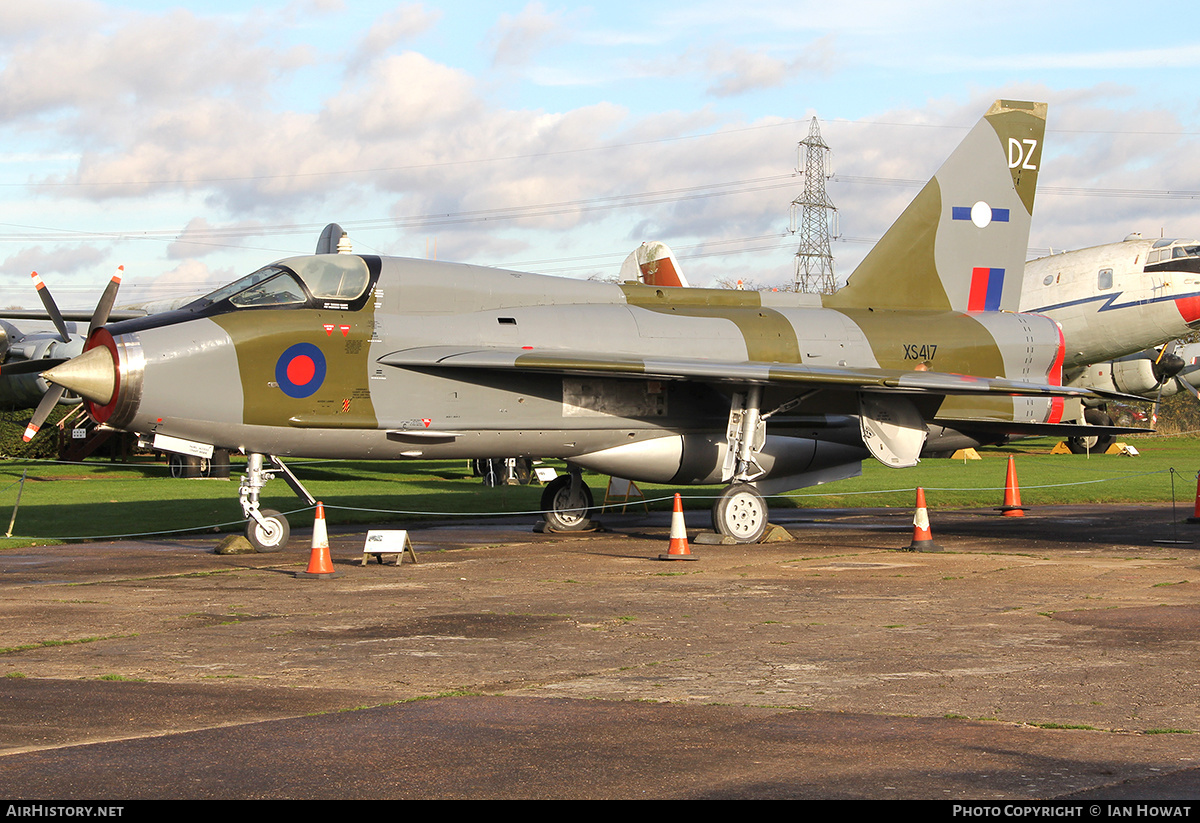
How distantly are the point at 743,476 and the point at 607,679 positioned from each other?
874 cm

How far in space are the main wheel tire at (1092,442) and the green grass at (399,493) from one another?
5.76 metres

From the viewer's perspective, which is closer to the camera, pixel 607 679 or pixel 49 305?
pixel 607 679

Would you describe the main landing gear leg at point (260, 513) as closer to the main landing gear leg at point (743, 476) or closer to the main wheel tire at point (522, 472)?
the main landing gear leg at point (743, 476)

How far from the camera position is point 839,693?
21.6ft

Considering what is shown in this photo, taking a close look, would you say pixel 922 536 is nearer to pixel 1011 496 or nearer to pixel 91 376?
pixel 1011 496

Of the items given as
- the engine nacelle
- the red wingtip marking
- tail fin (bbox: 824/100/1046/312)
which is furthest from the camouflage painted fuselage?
the engine nacelle

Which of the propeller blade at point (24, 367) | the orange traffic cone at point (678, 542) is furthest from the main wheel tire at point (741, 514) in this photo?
the propeller blade at point (24, 367)

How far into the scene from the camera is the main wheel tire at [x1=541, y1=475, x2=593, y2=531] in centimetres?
1748

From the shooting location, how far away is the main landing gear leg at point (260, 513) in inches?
547

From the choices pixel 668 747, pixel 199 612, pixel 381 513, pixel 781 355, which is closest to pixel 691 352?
pixel 781 355

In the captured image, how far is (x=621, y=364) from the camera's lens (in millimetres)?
14359

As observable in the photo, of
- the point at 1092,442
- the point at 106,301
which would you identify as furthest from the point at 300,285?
the point at 1092,442

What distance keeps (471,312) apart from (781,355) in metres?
4.56

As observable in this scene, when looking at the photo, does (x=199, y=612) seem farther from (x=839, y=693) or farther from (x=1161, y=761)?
(x=1161, y=761)
